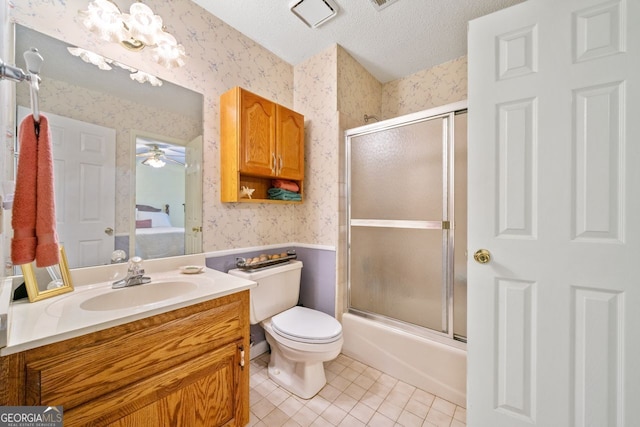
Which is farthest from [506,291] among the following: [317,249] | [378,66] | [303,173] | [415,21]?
[378,66]

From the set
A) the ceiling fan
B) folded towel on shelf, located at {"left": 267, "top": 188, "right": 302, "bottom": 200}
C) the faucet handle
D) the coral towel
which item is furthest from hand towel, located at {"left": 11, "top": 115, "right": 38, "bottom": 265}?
folded towel on shelf, located at {"left": 267, "top": 188, "right": 302, "bottom": 200}

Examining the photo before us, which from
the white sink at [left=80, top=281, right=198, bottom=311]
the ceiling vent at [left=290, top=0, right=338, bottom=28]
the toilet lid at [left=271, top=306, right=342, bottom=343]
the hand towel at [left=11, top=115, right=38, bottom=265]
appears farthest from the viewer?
the ceiling vent at [left=290, top=0, right=338, bottom=28]

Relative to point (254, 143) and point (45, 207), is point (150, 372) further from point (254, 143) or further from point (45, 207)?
point (254, 143)

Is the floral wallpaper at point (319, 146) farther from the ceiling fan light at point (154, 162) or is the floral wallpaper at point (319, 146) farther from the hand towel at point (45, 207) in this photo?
the hand towel at point (45, 207)

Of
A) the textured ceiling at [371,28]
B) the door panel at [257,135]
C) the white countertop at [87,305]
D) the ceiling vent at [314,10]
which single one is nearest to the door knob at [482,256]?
the white countertop at [87,305]

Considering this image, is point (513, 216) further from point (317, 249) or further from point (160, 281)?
point (160, 281)

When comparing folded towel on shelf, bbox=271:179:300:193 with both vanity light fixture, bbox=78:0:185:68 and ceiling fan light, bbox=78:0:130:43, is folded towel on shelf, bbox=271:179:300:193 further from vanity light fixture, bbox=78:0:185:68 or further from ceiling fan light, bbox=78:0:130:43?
ceiling fan light, bbox=78:0:130:43

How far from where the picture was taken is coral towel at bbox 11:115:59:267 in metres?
0.70

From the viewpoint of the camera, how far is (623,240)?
35.5 inches

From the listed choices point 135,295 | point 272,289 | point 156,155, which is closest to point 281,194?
point 272,289

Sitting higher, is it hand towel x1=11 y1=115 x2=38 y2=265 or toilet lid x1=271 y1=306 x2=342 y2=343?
hand towel x1=11 y1=115 x2=38 y2=265

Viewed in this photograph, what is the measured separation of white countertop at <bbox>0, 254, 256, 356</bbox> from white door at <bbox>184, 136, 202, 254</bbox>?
0.44 feet

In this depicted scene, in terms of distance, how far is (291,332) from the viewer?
4.75 ft

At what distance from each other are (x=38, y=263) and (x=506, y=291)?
1717 millimetres
